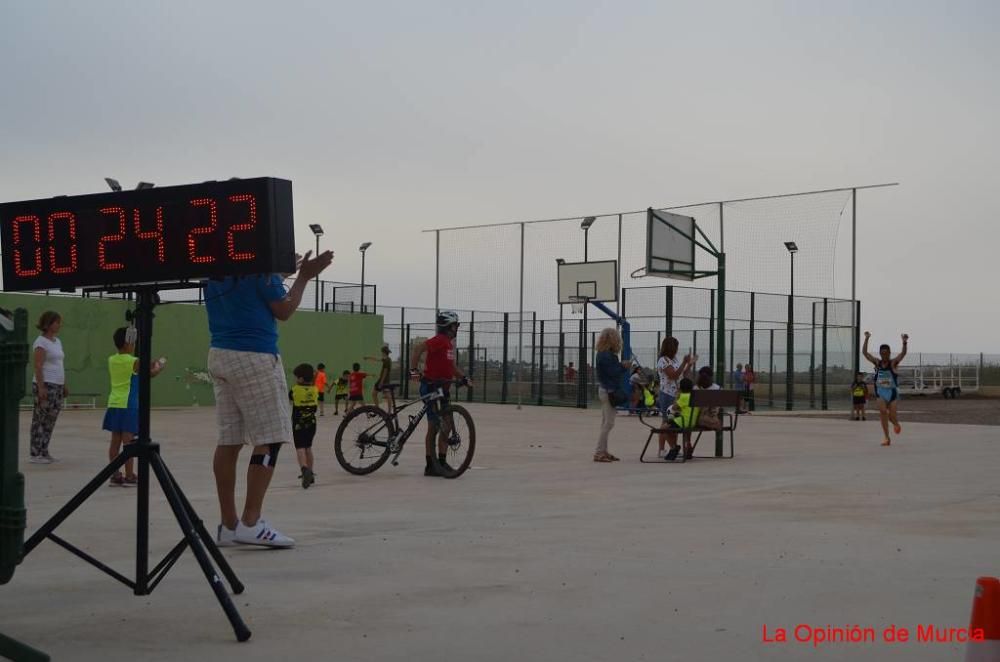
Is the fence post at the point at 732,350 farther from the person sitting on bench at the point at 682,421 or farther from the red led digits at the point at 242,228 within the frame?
the red led digits at the point at 242,228

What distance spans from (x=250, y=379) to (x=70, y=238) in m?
1.53

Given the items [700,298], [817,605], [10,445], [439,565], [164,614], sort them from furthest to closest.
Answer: [700,298] < [439,565] < [817,605] < [164,614] < [10,445]

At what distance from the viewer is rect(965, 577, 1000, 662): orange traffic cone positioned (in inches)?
148

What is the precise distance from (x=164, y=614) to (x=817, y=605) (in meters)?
2.90

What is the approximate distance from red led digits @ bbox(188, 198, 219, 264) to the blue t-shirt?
1375 mm

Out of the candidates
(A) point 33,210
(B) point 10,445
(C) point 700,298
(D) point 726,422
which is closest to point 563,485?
(A) point 33,210

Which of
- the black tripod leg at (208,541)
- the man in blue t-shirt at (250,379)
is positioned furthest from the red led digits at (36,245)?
the man in blue t-shirt at (250,379)

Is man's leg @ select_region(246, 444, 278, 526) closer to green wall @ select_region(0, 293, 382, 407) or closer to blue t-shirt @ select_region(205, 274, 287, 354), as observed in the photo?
blue t-shirt @ select_region(205, 274, 287, 354)

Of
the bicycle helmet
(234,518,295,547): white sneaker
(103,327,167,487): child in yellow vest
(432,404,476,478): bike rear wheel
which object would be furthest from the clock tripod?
the bicycle helmet

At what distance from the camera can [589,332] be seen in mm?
35312

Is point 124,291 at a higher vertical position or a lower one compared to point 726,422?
higher

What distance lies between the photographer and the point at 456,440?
12.3 m

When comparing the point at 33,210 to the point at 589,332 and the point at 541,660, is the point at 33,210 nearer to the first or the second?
the point at 541,660

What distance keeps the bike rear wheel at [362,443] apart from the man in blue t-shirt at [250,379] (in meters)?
5.41
